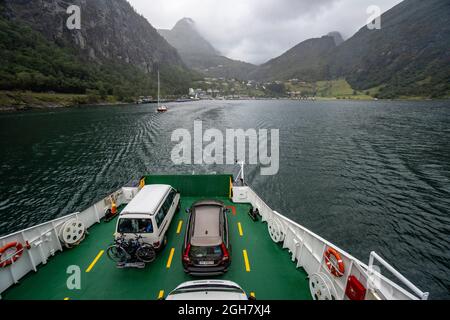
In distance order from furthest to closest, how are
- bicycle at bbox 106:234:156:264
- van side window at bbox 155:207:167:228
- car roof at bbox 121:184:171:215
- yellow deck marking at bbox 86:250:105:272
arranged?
van side window at bbox 155:207:167:228 < car roof at bbox 121:184:171:215 < yellow deck marking at bbox 86:250:105:272 < bicycle at bbox 106:234:156:264

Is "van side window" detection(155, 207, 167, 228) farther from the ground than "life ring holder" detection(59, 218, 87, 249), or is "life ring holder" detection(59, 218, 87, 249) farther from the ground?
"van side window" detection(155, 207, 167, 228)

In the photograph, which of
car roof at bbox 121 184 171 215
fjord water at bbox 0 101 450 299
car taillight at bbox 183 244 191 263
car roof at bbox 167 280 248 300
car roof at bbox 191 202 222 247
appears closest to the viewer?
car roof at bbox 167 280 248 300

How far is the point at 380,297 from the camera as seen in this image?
539 cm

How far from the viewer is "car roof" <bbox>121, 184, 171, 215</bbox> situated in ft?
29.0

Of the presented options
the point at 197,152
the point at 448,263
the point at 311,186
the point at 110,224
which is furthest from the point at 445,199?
the point at 197,152

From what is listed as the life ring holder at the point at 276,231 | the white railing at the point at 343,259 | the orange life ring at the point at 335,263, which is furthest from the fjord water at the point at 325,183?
the orange life ring at the point at 335,263

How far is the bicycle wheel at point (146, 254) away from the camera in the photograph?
8.40 metres

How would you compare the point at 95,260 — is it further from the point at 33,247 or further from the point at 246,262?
the point at 246,262

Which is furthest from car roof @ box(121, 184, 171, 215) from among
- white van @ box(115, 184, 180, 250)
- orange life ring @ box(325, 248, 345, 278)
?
orange life ring @ box(325, 248, 345, 278)

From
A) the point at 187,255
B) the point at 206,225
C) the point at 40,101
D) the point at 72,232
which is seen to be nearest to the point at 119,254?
the point at 187,255

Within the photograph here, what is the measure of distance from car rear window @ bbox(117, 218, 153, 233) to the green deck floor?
5.10ft

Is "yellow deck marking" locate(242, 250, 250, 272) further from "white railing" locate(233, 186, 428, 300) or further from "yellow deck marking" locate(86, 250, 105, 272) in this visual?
"yellow deck marking" locate(86, 250, 105, 272)

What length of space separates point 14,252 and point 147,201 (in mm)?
4685

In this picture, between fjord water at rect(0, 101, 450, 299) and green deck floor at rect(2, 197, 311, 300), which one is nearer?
green deck floor at rect(2, 197, 311, 300)
